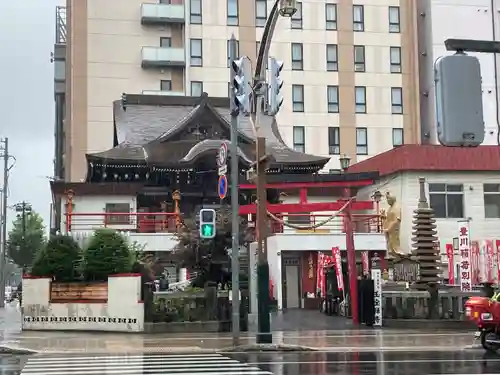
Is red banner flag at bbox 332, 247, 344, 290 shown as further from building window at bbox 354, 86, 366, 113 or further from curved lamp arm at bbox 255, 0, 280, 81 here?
building window at bbox 354, 86, 366, 113

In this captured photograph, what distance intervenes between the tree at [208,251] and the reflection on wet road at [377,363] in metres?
13.7

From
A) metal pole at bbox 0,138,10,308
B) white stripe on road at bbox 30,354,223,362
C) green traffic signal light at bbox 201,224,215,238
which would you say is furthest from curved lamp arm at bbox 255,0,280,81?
metal pole at bbox 0,138,10,308

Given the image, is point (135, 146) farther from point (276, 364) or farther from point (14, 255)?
point (14, 255)

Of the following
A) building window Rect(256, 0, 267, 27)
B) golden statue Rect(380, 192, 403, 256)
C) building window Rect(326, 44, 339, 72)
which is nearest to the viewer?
golden statue Rect(380, 192, 403, 256)

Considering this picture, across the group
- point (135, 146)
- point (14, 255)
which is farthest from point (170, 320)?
point (14, 255)

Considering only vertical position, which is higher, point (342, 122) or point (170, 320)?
point (342, 122)

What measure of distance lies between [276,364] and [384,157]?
966 inches

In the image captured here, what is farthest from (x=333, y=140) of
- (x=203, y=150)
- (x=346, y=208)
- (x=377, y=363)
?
(x=377, y=363)

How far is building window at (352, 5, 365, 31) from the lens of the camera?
6253cm

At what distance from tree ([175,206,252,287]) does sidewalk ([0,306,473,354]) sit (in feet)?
26.6

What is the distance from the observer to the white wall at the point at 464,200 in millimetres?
37156

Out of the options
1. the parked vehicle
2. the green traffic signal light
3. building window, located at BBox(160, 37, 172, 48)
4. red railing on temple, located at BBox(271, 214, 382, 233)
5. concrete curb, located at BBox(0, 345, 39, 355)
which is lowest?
concrete curb, located at BBox(0, 345, 39, 355)

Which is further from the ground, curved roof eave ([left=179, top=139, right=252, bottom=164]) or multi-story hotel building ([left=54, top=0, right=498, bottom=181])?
multi-story hotel building ([left=54, top=0, right=498, bottom=181])

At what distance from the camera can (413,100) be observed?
205 feet
